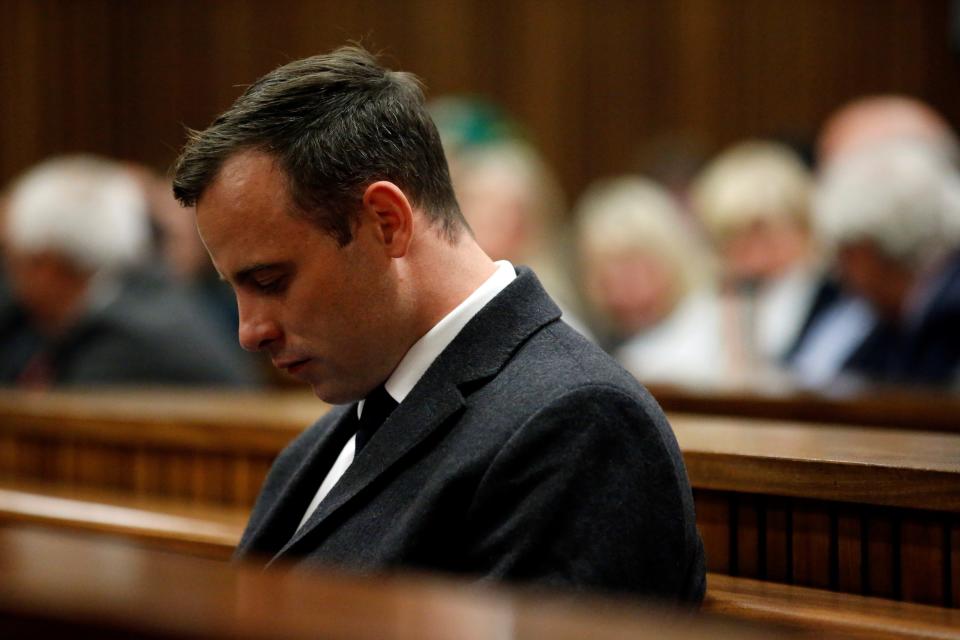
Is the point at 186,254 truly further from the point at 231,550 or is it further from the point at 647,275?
the point at 231,550

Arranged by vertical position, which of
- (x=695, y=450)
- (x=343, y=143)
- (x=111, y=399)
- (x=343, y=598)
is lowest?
(x=111, y=399)

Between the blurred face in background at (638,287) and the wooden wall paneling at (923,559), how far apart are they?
9.36 ft

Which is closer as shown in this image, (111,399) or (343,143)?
(343,143)

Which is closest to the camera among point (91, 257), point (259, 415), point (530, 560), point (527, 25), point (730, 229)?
point (530, 560)

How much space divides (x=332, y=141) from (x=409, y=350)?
252mm

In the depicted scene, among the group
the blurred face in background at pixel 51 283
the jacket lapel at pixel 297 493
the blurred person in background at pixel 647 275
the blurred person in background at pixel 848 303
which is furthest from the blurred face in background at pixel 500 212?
the jacket lapel at pixel 297 493

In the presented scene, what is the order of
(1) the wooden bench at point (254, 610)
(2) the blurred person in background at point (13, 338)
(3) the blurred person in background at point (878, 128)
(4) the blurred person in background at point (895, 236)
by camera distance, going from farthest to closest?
(3) the blurred person in background at point (878, 128) → (2) the blurred person in background at point (13, 338) → (4) the blurred person in background at point (895, 236) → (1) the wooden bench at point (254, 610)

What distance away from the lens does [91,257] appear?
3.47 meters

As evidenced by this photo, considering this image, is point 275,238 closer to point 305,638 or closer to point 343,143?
point 343,143

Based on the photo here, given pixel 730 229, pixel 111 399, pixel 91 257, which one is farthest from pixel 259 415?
pixel 730 229

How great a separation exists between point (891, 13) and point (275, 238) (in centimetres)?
438

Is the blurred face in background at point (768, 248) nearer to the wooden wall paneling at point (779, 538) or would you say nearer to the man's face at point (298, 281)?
the wooden wall paneling at point (779, 538)

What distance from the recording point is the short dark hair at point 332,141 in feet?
4.44

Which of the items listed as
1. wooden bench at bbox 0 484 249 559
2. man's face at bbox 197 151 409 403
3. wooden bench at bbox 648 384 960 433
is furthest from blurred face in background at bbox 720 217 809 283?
man's face at bbox 197 151 409 403
